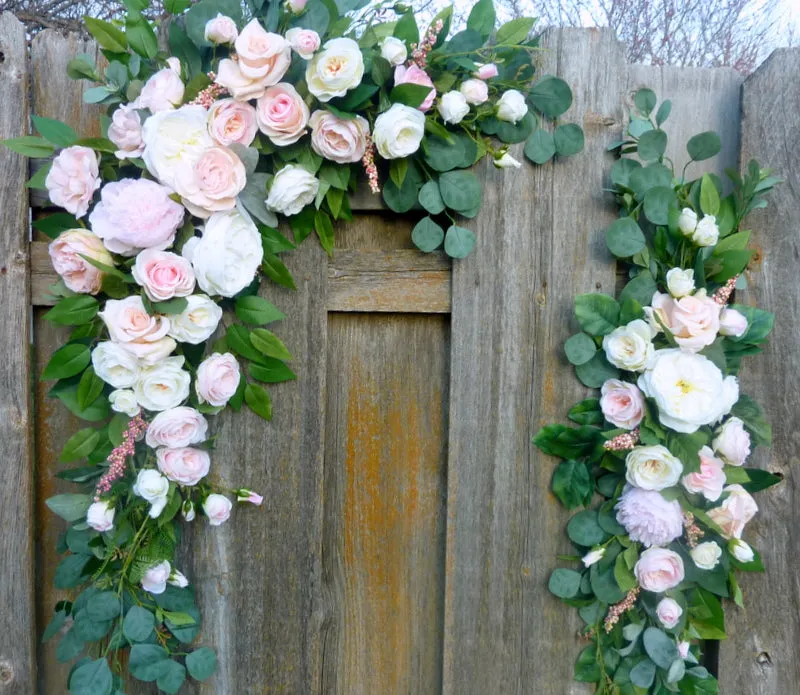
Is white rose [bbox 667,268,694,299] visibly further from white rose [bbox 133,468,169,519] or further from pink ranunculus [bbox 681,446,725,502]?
white rose [bbox 133,468,169,519]

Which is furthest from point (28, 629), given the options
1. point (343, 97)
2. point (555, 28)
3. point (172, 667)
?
point (555, 28)

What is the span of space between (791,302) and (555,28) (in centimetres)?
68

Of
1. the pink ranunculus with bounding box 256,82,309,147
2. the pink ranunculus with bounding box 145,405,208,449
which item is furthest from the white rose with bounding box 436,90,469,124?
the pink ranunculus with bounding box 145,405,208,449

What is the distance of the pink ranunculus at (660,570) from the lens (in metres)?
1.11

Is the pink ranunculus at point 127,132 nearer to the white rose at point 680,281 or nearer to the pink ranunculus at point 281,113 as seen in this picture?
the pink ranunculus at point 281,113

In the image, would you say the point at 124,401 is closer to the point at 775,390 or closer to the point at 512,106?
the point at 512,106

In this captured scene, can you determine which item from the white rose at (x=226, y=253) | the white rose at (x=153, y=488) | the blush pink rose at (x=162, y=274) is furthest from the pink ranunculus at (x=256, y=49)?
the white rose at (x=153, y=488)

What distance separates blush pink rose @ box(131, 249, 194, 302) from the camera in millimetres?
1033

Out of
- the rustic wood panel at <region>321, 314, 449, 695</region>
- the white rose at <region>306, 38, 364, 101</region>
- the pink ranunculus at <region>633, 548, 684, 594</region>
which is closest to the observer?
the white rose at <region>306, 38, 364, 101</region>

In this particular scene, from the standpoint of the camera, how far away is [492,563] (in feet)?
3.88

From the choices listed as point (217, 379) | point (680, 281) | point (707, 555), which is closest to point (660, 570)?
point (707, 555)

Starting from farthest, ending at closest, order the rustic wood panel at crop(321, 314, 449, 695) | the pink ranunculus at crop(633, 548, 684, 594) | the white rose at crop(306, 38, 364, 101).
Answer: the rustic wood panel at crop(321, 314, 449, 695)
the pink ranunculus at crop(633, 548, 684, 594)
the white rose at crop(306, 38, 364, 101)

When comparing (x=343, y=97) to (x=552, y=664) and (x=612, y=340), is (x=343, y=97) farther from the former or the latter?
(x=552, y=664)

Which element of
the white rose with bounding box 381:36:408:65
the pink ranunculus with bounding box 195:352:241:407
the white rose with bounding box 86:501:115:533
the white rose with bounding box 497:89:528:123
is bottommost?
the white rose with bounding box 86:501:115:533
